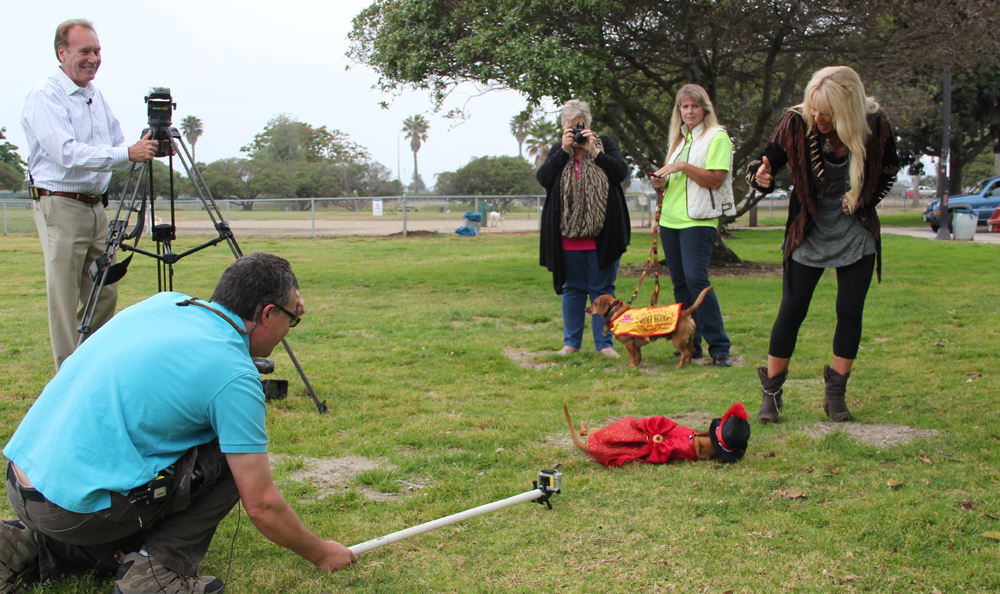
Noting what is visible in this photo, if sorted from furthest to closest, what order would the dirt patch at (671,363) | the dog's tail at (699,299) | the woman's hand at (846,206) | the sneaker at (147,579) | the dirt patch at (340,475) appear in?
the dirt patch at (671,363) < the dog's tail at (699,299) < the woman's hand at (846,206) < the dirt patch at (340,475) < the sneaker at (147,579)

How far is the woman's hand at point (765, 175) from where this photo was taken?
13.2ft

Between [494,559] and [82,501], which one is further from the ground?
[82,501]

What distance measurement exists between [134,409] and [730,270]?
1102 cm

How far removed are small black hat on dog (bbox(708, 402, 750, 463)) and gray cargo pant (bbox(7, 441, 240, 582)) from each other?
2.09 meters

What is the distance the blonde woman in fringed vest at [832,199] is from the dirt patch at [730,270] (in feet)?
23.3

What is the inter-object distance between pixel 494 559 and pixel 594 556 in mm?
342

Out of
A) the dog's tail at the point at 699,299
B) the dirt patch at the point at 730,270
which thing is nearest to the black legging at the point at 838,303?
the dog's tail at the point at 699,299

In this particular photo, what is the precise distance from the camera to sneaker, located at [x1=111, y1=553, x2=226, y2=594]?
7.20ft

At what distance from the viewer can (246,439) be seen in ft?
6.94

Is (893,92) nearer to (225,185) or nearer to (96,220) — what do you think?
(96,220)

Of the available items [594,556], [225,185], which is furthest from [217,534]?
[225,185]

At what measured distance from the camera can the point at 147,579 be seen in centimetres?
221

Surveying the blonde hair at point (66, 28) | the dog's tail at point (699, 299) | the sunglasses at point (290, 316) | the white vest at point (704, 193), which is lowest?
the dog's tail at point (699, 299)

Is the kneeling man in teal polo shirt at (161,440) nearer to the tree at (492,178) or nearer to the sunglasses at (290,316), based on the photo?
the sunglasses at (290,316)
